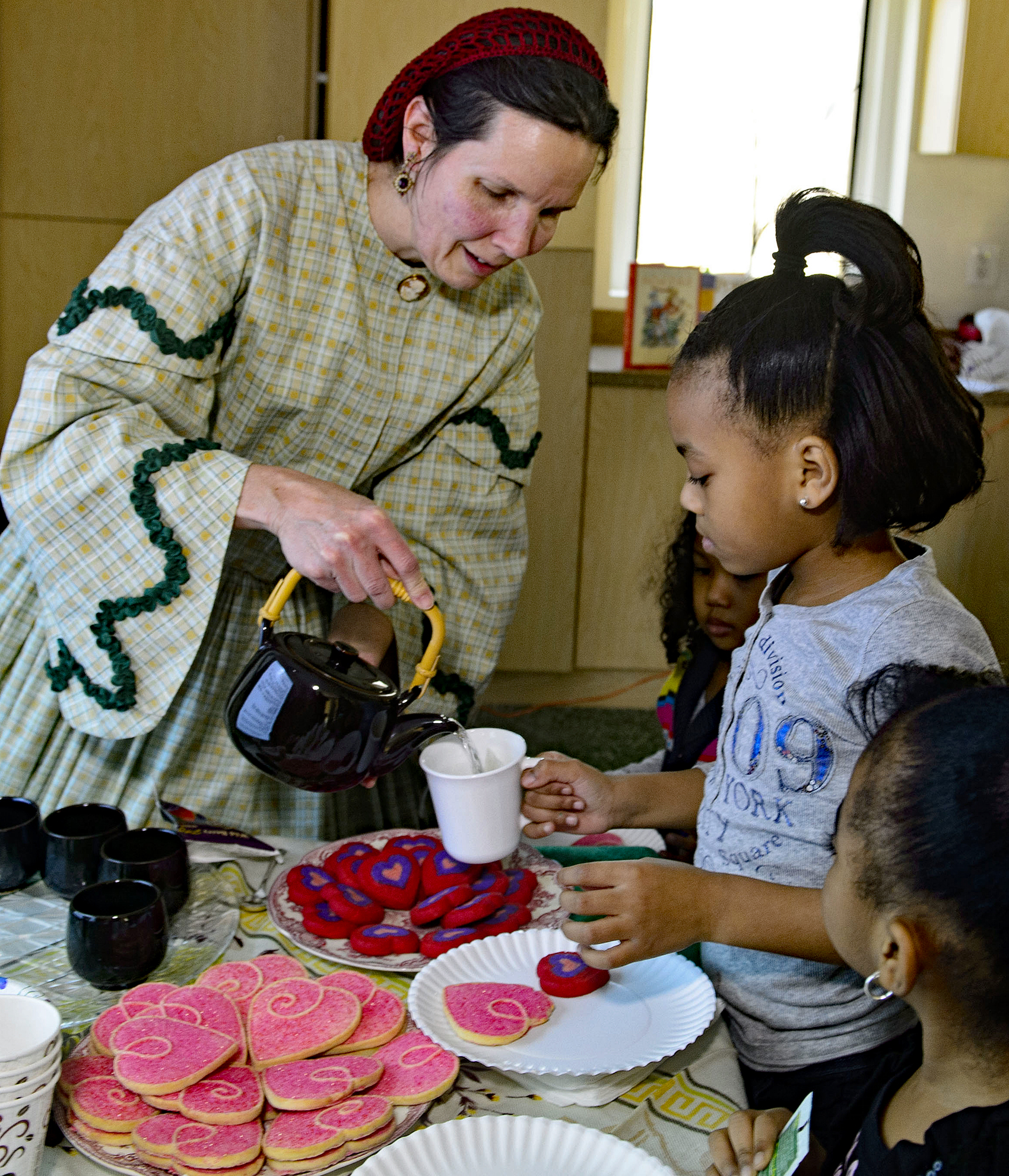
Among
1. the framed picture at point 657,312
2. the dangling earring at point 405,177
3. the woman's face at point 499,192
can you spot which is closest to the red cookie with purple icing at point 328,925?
the woman's face at point 499,192

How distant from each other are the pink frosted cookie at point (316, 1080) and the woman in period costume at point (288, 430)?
45cm

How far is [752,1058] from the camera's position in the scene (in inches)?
38.9

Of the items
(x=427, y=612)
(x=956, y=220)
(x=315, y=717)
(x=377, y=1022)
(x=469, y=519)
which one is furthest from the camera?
(x=956, y=220)

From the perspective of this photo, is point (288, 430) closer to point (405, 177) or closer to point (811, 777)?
point (405, 177)

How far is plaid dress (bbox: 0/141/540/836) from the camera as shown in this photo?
1212 millimetres

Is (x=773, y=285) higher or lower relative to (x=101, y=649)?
higher

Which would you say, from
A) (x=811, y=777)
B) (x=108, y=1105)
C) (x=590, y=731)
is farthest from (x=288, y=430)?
(x=590, y=731)

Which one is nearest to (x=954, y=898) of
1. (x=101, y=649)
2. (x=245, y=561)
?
(x=101, y=649)

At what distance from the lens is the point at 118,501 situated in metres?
1.21

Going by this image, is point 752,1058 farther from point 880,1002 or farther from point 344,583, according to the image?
Result: point 344,583

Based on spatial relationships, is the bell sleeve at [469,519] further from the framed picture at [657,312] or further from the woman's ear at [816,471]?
the framed picture at [657,312]

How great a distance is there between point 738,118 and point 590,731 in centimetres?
199

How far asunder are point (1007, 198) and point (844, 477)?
320 cm

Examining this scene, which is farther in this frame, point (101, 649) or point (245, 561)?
point (245, 561)
